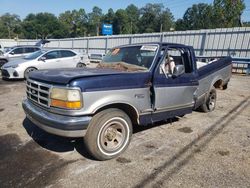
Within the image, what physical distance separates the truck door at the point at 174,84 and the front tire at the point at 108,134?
2.51 feet

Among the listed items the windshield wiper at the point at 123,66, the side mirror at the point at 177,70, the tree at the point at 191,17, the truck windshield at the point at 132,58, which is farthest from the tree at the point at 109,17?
the side mirror at the point at 177,70

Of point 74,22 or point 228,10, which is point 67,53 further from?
point 74,22

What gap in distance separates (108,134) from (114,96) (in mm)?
647

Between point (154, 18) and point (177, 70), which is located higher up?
point (154, 18)

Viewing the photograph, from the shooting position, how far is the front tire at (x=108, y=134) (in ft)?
11.1

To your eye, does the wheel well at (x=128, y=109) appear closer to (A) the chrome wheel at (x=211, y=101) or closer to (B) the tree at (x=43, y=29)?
(A) the chrome wheel at (x=211, y=101)

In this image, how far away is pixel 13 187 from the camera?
2.90 meters

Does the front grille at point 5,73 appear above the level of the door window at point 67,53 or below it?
below

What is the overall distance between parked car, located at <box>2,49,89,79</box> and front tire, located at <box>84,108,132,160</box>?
803cm

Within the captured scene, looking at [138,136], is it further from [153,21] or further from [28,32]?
[28,32]

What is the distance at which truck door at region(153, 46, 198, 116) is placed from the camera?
412 cm

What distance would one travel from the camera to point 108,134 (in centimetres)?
364

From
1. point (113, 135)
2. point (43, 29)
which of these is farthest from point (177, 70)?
point (43, 29)

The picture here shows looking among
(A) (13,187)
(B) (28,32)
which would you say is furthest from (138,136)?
(B) (28,32)
